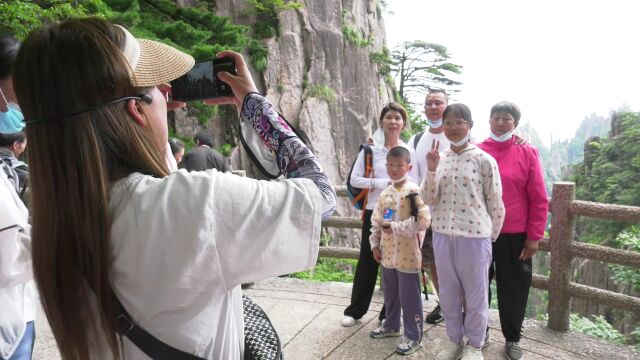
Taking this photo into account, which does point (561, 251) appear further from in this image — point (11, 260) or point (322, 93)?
point (322, 93)

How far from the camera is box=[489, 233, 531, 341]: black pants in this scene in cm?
277

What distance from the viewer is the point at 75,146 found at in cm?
→ 69

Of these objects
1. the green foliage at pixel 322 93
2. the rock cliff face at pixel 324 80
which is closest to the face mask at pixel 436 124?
the rock cliff face at pixel 324 80

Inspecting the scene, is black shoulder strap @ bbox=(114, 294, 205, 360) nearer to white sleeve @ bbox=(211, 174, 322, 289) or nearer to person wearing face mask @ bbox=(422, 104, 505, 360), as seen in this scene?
white sleeve @ bbox=(211, 174, 322, 289)

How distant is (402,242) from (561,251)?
1.42 m

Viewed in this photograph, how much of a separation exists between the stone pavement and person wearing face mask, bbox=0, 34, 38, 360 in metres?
1.82

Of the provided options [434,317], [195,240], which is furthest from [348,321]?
[195,240]

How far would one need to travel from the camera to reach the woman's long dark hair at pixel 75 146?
0.69 m

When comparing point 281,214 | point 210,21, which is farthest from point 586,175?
point 281,214

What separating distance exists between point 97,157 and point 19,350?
4.07 feet

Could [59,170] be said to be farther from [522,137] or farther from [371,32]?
[371,32]

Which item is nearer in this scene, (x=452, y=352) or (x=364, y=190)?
A: (x=452, y=352)

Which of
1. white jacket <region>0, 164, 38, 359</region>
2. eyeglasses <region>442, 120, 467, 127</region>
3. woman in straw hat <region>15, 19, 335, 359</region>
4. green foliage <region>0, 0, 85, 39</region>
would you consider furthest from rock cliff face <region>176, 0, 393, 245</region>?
woman in straw hat <region>15, 19, 335, 359</region>

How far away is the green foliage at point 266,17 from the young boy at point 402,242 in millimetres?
9618
